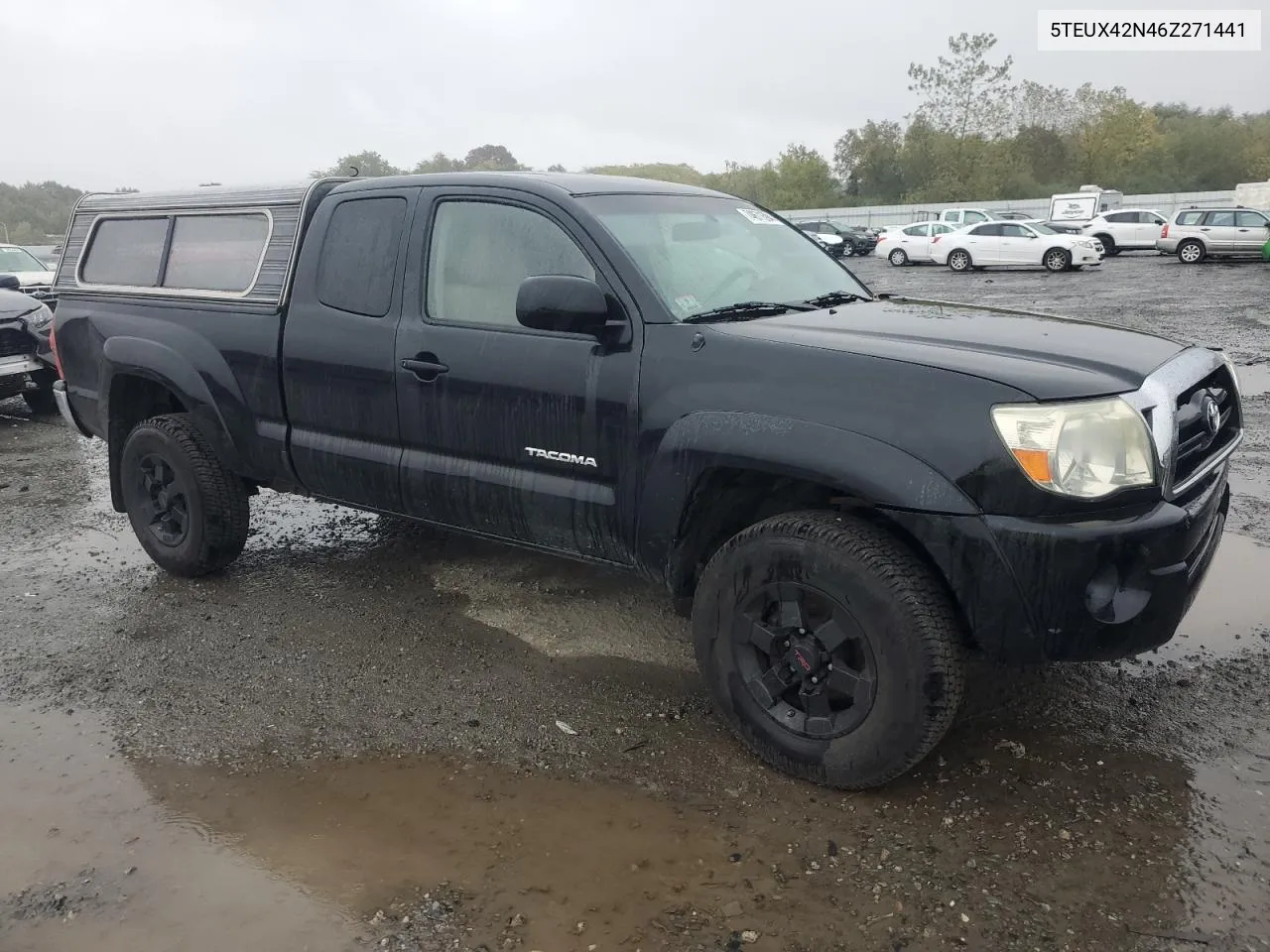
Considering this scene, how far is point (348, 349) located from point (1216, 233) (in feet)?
90.4

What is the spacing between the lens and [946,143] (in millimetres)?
64875

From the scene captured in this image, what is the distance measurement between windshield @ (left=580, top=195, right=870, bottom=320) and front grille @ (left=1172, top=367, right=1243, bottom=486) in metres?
1.36

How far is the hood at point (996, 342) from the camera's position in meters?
2.62

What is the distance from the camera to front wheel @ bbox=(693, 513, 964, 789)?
2.68 m

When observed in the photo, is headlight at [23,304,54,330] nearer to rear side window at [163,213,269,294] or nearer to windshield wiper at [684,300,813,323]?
rear side window at [163,213,269,294]

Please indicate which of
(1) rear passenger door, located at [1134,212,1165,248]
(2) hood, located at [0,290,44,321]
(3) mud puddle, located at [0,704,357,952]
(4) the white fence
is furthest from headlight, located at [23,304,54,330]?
(4) the white fence

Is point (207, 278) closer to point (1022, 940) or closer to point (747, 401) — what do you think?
point (747, 401)

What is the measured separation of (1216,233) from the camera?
25266 millimetres

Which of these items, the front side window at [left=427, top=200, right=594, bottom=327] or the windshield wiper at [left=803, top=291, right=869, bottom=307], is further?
the windshield wiper at [left=803, top=291, right=869, bottom=307]

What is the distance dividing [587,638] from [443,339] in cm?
137

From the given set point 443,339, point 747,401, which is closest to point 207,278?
point 443,339

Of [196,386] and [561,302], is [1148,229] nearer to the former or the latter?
[196,386]

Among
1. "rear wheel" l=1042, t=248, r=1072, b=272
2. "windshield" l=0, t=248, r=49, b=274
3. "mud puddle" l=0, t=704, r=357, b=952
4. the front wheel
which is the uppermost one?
"rear wheel" l=1042, t=248, r=1072, b=272

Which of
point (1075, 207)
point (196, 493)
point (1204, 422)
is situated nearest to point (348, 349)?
point (196, 493)
